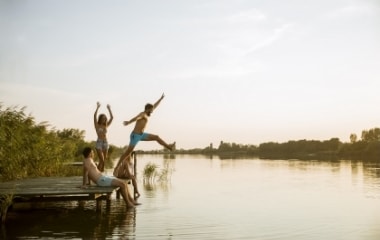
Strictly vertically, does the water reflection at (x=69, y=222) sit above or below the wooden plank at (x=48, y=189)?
below

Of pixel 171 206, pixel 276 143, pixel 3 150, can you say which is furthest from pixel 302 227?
pixel 276 143

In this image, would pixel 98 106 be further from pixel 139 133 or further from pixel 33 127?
pixel 33 127

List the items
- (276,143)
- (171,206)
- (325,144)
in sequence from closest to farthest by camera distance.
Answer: (171,206)
(325,144)
(276,143)

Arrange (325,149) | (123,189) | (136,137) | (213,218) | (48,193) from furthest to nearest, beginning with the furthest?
(325,149)
(136,137)
(213,218)
(123,189)
(48,193)

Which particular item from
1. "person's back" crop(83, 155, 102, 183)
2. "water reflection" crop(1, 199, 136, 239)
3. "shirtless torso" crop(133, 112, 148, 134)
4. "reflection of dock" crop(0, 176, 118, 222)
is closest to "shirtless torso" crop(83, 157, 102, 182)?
"person's back" crop(83, 155, 102, 183)

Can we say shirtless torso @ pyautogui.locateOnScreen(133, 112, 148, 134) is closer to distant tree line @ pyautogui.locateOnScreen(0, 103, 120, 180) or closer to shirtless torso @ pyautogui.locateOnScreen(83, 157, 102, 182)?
shirtless torso @ pyautogui.locateOnScreen(83, 157, 102, 182)

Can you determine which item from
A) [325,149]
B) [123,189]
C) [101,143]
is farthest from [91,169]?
[325,149]

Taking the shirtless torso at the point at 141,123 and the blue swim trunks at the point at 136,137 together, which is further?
the blue swim trunks at the point at 136,137

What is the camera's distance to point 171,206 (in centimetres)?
1762

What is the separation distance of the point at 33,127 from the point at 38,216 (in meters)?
9.09

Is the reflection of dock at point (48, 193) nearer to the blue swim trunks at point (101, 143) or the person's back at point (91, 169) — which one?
the person's back at point (91, 169)

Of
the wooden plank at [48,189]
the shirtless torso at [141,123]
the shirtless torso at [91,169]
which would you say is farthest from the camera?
the shirtless torso at [141,123]

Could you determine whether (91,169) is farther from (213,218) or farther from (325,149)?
(325,149)

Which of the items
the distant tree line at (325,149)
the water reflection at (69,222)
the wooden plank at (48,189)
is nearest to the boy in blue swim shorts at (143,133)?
the wooden plank at (48,189)
